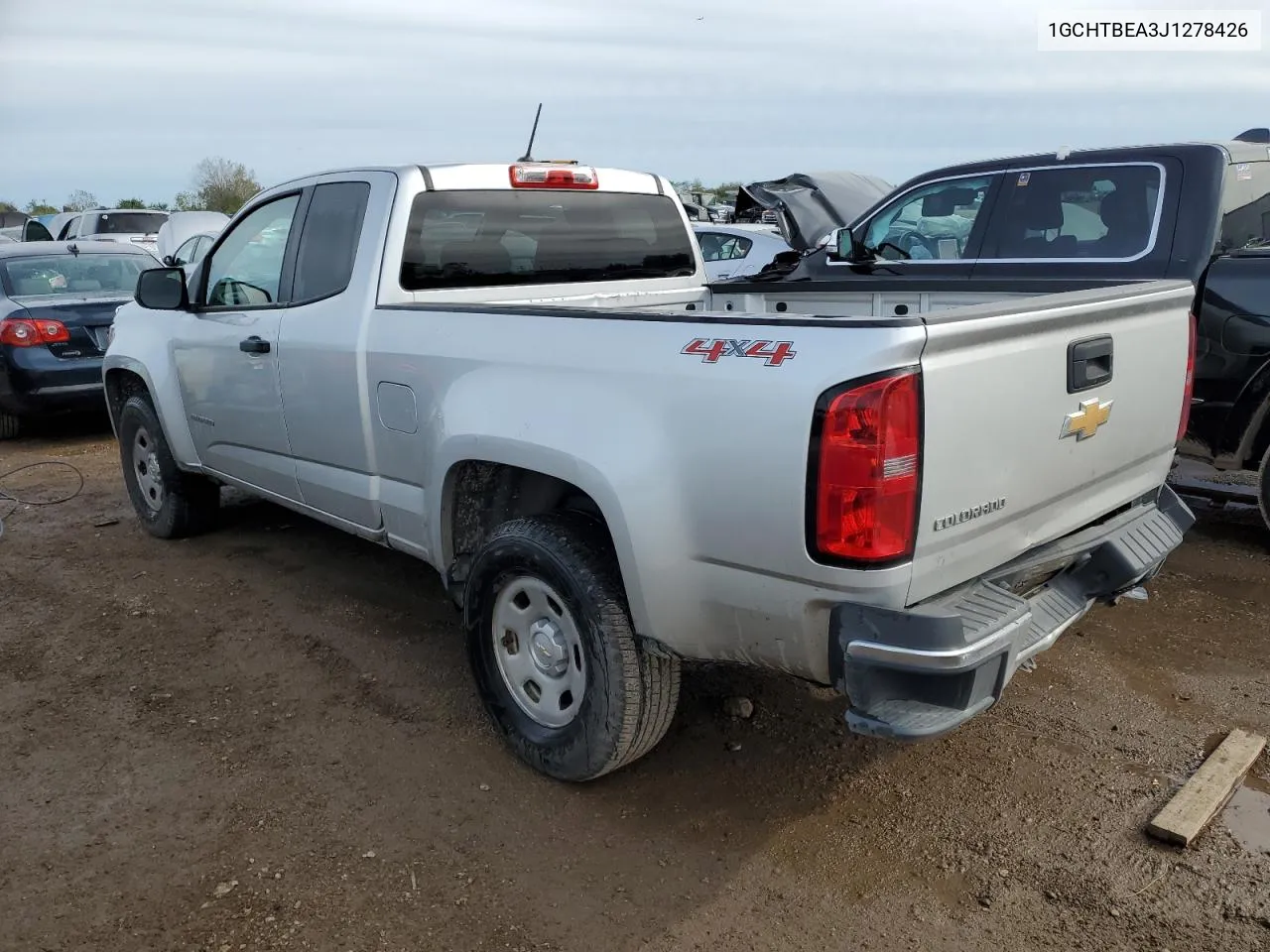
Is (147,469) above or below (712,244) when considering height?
below

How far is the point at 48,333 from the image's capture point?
8.42 metres

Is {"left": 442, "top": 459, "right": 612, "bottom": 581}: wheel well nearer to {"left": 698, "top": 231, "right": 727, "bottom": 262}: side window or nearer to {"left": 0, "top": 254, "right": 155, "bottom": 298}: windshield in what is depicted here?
{"left": 0, "top": 254, "right": 155, "bottom": 298}: windshield

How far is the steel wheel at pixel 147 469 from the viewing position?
18.8 feet

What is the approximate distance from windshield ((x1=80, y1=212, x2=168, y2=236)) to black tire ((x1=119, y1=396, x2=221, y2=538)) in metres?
14.8

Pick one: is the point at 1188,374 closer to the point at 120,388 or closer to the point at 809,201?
the point at 120,388

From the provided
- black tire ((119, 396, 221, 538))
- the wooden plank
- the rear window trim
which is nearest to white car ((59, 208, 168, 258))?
black tire ((119, 396, 221, 538))

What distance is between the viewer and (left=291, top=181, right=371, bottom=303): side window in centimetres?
396

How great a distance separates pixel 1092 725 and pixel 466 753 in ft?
7.05

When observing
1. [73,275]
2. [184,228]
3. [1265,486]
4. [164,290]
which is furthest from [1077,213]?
[184,228]

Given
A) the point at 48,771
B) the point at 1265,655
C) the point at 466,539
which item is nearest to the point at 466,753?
the point at 466,539

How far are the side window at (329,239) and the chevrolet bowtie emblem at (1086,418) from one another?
2587 millimetres

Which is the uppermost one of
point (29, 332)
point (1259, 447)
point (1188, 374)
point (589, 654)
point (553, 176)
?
point (553, 176)

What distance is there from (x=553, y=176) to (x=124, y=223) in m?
17.7

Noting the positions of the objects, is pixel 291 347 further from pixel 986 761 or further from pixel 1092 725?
pixel 1092 725
